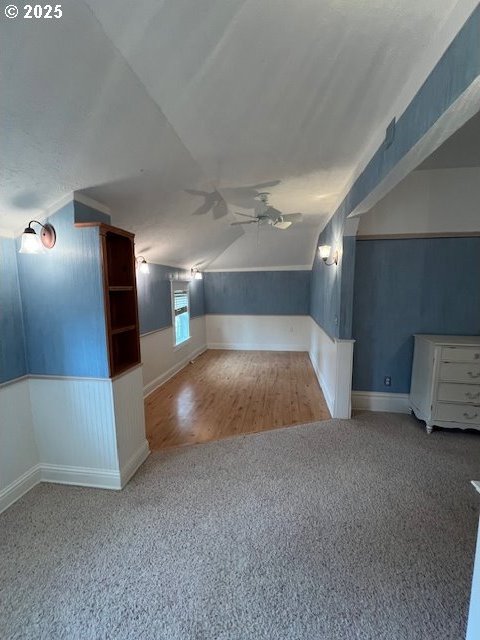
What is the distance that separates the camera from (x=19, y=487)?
2.22 metres

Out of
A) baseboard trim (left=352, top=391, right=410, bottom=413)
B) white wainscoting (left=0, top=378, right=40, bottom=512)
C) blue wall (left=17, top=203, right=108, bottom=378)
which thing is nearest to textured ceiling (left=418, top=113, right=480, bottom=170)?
baseboard trim (left=352, top=391, right=410, bottom=413)

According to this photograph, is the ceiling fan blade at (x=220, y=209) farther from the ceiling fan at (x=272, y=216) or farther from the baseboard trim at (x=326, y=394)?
the baseboard trim at (x=326, y=394)

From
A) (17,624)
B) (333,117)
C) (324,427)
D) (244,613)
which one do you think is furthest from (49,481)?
(333,117)

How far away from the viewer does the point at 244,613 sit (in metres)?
1.39

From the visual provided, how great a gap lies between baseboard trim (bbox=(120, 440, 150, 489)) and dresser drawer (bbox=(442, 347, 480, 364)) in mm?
3123

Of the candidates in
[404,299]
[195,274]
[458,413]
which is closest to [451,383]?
[458,413]

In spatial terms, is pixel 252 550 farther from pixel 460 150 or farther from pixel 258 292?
pixel 258 292

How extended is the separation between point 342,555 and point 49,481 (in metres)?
2.38

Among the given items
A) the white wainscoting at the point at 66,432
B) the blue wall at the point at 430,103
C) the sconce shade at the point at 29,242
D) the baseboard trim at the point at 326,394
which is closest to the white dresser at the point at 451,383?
the baseboard trim at the point at 326,394

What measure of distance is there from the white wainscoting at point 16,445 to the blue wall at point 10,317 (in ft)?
0.43

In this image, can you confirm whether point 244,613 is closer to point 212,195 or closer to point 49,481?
point 49,481

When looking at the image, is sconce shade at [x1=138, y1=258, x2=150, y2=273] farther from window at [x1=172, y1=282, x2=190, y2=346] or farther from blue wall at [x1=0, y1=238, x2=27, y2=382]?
blue wall at [x1=0, y1=238, x2=27, y2=382]

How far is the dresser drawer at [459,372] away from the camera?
2.83 meters

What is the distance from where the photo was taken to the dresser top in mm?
2812
